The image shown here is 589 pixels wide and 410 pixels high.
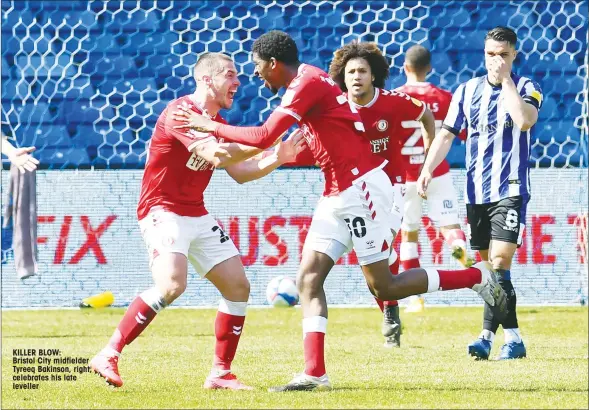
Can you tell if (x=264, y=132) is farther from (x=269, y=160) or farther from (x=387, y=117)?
(x=387, y=117)

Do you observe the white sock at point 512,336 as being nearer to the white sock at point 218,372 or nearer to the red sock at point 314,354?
the red sock at point 314,354

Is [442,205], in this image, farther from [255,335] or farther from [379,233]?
[379,233]

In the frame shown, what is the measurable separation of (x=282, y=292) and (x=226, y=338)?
11.8 feet

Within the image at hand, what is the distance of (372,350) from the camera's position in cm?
755

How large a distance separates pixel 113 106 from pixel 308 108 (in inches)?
246

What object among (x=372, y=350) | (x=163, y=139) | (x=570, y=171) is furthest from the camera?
(x=570, y=171)

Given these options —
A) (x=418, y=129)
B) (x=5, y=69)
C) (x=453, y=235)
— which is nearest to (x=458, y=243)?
(x=453, y=235)

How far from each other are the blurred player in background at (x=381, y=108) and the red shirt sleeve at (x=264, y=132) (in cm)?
165

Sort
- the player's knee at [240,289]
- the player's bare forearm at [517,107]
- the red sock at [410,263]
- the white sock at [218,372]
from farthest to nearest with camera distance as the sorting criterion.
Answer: the red sock at [410,263] → the player's bare forearm at [517,107] → the player's knee at [240,289] → the white sock at [218,372]

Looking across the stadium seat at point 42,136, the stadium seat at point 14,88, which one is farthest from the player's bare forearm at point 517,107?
the stadium seat at point 14,88

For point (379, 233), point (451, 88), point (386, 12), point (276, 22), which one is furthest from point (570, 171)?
point (379, 233)

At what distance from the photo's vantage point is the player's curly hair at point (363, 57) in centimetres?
705

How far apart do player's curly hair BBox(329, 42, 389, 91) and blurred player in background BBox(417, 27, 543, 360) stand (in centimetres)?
55

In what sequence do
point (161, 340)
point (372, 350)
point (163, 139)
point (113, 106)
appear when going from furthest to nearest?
point (113, 106) → point (161, 340) → point (372, 350) → point (163, 139)
